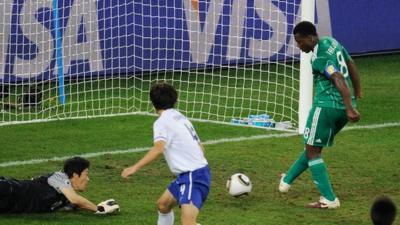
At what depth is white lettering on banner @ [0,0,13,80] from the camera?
55.6 ft

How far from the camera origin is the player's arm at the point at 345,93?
970 cm

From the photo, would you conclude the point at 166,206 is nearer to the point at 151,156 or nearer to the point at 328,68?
the point at 151,156

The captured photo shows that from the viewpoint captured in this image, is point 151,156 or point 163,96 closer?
point 151,156

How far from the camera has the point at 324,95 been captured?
33.2ft

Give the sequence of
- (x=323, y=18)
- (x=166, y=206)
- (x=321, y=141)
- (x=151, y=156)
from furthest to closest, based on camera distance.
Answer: (x=323, y=18) < (x=321, y=141) < (x=166, y=206) < (x=151, y=156)

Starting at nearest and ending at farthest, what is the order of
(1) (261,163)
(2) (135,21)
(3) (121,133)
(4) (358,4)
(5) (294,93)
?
(1) (261,163) → (3) (121,133) → (5) (294,93) → (2) (135,21) → (4) (358,4)

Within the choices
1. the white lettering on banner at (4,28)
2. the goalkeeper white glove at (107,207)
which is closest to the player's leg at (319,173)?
the goalkeeper white glove at (107,207)

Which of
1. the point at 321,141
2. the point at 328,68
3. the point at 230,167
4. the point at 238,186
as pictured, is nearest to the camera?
the point at 328,68

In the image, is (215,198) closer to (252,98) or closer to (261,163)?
(261,163)

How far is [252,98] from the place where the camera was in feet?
55.5

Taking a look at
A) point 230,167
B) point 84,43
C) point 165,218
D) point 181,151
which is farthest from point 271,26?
point 181,151

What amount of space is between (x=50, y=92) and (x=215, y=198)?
277 inches

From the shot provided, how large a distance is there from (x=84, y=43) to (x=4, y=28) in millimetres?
1333

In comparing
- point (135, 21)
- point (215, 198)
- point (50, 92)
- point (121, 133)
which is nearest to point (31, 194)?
point (215, 198)
